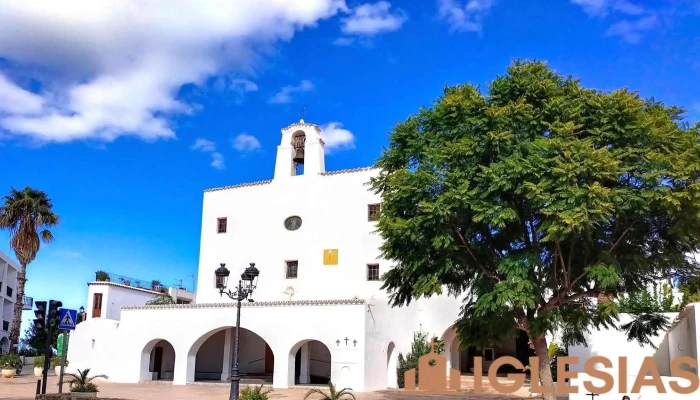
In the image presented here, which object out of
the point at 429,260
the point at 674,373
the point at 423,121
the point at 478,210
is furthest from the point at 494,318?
the point at 674,373

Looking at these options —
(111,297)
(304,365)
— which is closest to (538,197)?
(304,365)

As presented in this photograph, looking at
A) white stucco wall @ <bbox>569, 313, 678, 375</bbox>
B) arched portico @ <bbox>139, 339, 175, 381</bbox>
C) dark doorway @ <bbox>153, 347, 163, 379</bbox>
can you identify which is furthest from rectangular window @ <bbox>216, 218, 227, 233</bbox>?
white stucco wall @ <bbox>569, 313, 678, 375</bbox>

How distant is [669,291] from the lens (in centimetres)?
2508

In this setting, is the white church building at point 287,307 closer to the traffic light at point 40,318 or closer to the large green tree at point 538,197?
the large green tree at point 538,197

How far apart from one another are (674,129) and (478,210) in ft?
15.4

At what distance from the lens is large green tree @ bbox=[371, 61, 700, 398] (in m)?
12.8

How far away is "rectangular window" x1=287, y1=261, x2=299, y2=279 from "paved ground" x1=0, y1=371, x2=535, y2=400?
622cm

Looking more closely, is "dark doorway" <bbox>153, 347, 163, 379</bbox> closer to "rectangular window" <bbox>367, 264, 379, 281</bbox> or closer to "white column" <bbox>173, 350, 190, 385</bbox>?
"white column" <bbox>173, 350, 190, 385</bbox>

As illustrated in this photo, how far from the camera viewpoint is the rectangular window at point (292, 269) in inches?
1142

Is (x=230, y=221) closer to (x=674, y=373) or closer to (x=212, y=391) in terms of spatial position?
(x=212, y=391)

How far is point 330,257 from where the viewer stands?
93.0 ft

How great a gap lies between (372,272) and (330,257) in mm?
2109

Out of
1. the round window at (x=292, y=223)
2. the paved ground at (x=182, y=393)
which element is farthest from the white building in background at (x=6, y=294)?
the round window at (x=292, y=223)

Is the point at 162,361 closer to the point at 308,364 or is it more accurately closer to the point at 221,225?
the point at 221,225
